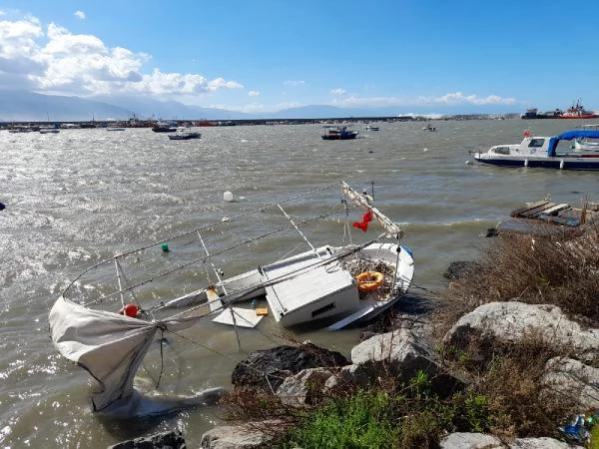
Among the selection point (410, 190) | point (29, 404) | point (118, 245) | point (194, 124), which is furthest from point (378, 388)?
point (194, 124)

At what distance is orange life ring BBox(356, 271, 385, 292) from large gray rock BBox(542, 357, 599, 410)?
5982mm

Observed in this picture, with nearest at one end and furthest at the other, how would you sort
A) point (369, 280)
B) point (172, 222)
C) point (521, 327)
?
point (521, 327), point (369, 280), point (172, 222)

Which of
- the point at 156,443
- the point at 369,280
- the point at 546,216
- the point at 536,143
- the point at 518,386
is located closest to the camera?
the point at 518,386

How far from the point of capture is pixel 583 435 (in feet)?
16.8

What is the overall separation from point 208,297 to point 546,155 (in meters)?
33.7

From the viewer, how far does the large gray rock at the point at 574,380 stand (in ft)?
18.8

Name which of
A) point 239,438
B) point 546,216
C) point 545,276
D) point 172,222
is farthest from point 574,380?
point 172,222

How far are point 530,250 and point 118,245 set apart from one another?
16589 millimetres

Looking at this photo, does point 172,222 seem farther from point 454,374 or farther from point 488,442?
point 488,442

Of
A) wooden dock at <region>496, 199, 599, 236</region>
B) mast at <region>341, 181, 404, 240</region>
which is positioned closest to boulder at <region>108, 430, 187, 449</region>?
mast at <region>341, 181, 404, 240</region>

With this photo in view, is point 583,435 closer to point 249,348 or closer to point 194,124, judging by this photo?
point 249,348

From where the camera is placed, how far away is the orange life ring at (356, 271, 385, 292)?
12266 mm

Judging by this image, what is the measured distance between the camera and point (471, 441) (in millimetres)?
5211

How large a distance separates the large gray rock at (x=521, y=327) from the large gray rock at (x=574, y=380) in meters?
0.60
